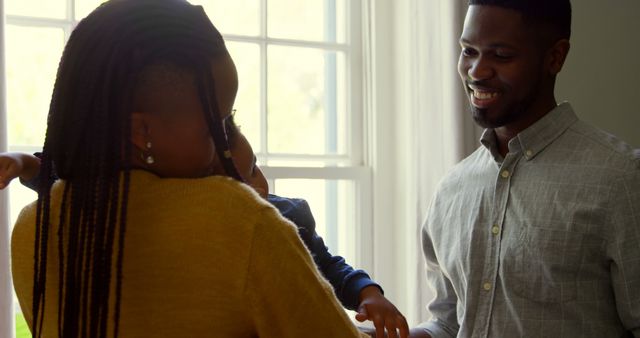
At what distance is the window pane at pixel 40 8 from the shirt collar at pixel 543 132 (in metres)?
1.43

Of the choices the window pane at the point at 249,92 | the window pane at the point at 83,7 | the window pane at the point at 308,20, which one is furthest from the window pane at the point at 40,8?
the window pane at the point at 308,20

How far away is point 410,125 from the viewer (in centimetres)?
247

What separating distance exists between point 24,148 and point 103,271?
4.96ft

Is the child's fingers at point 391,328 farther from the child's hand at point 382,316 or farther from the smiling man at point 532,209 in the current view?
the smiling man at point 532,209

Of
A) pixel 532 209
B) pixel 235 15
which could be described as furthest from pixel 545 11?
pixel 235 15

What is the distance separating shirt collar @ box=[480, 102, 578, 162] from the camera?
1.61m

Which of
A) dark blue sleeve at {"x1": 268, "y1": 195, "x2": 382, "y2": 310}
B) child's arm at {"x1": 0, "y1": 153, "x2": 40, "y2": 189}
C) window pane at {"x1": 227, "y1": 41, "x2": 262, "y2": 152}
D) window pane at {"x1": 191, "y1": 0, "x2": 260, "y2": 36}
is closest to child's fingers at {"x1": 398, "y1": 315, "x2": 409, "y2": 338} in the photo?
dark blue sleeve at {"x1": 268, "y1": 195, "x2": 382, "y2": 310}

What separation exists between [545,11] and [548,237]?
0.49 meters

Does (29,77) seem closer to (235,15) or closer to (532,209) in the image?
(235,15)

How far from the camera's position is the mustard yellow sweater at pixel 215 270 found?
83 centimetres

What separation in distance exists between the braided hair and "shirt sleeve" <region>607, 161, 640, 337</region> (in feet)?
2.88

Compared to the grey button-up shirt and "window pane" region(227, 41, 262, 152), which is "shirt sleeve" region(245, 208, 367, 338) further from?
"window pane" region(227, 41, 262, 152)

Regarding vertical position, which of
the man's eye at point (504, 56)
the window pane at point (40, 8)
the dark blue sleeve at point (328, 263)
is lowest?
the dark blue sleeve at point (328, 263)

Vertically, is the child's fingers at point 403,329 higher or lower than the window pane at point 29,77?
lower
